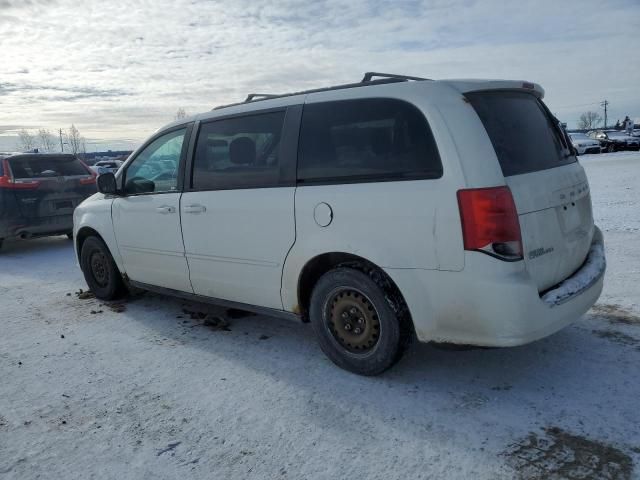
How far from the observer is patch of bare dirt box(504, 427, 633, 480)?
2451 millimetres

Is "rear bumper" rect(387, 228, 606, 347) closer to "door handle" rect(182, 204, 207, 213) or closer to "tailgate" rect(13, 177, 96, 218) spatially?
"door handle" rect(182, 204, 207, 213)

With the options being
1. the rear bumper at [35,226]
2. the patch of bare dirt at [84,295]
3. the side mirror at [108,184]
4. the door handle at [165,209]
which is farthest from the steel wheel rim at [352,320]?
the rear bumper at [35,226]

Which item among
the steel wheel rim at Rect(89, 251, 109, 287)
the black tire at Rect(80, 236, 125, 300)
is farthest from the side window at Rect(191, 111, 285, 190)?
the steel wheel rim at Rect(89, 251, 109, 287)

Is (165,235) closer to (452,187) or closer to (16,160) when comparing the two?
(452,187)

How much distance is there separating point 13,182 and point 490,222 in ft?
27.3

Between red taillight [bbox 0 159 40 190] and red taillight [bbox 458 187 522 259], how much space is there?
810 centimetres

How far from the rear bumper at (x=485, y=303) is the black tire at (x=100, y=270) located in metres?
3.49

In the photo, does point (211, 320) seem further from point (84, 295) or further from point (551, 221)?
point (551, 221)

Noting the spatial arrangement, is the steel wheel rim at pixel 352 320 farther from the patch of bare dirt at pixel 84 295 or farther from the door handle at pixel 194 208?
the patch of bare dirt at pixel 84 295

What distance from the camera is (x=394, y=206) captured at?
10.4ft

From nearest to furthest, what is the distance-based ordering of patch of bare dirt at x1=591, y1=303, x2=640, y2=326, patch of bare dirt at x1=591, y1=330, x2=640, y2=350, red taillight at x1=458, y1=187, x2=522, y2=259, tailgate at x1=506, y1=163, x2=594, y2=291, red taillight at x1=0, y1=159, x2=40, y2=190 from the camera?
red taillight at x1=458, y1=187, x2=522, y2=259 → tailgate at x1=506, y1=163, x2=594, y2=291 → patch of bare dirt at x1=591, y1=330, x2=640, y2=350 → patch of bare dirt at x1=591, y1=303, x2=640, y2=326 → red taillight at x1=0, y1=159, x2=40, y2=190

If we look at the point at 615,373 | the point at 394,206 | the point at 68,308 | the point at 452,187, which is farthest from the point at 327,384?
the point at 68,308

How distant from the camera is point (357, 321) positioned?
3.54 m

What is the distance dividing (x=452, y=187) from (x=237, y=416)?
1.80 m
